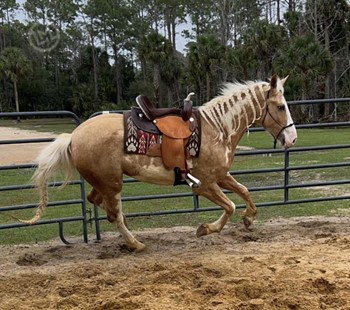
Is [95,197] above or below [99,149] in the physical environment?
below

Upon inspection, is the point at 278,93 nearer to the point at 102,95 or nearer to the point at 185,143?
the point at 185,143

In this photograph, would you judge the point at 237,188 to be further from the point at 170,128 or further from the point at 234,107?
the point at 170,128

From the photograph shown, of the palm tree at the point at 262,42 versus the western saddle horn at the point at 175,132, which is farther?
the palm tree at the point at 262,42

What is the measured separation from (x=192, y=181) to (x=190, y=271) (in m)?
0.91

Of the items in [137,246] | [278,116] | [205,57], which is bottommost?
[137,246]

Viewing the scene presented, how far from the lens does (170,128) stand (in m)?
4.48

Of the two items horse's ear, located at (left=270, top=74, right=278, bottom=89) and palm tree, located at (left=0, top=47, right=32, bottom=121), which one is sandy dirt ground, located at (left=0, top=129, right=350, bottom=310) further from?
palm tree, located at (left=0, top=47, right=32, bottom=121)

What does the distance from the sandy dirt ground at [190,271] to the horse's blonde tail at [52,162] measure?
2.35 ft

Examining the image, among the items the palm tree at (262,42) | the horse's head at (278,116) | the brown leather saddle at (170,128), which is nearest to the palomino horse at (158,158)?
the horse's head at (278,116)

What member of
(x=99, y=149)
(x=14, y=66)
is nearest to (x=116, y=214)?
(x=99, y=149)

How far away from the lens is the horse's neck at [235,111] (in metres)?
4.70

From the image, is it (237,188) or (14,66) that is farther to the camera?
(14,66)

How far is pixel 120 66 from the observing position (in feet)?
168

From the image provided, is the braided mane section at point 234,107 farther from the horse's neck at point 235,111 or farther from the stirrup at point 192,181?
the stirrup at point 192,181
